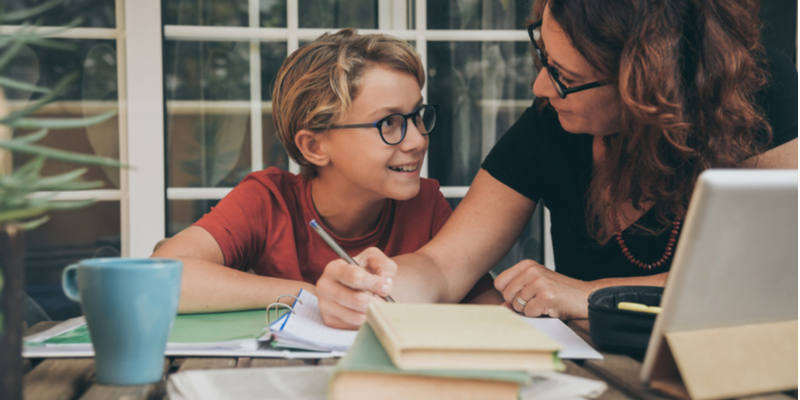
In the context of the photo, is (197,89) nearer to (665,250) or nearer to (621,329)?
(665,250)

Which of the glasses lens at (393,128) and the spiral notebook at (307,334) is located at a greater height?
the glasses lens at (393,128)

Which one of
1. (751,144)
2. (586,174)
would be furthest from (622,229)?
(751,144)

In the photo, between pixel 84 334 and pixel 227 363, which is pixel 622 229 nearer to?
pixel 227 363

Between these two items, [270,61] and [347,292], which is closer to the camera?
[347,292]

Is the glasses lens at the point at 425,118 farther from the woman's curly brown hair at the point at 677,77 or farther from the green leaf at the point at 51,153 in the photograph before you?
the green leaf at the point at 51,153

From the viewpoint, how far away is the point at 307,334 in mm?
750

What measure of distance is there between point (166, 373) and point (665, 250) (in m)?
1.02

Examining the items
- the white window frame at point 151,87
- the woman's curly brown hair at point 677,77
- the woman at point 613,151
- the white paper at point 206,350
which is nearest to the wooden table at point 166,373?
the white paper at point 206,350

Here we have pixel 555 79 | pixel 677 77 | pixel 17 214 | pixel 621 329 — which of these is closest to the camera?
pixel 17 214

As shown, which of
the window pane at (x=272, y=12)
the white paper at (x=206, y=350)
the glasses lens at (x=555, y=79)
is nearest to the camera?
the white paper at (x=206, y=350)

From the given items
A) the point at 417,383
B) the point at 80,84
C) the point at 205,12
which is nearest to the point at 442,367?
the point at 417,383

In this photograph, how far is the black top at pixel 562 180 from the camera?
1290 millimetres

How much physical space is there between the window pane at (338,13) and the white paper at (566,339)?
1.52 metres

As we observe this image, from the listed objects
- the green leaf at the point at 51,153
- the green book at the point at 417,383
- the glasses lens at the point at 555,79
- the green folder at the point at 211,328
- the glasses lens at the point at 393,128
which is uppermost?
the glasses lens at the point at 555,79
